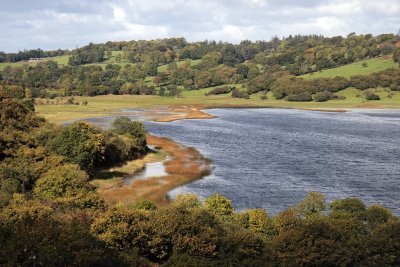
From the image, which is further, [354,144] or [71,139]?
[354,144]

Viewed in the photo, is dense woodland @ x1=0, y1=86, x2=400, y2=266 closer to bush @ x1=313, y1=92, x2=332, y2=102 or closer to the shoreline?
the shoreline

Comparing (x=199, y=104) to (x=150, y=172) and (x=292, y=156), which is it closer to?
A: (x=292, y=156)

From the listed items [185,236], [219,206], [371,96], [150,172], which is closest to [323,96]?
[371,96]

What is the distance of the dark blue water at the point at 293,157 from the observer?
57.4 meters

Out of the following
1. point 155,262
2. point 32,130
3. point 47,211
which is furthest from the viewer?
point 32,130

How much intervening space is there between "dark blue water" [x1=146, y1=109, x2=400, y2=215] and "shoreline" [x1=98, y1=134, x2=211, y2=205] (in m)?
2.20

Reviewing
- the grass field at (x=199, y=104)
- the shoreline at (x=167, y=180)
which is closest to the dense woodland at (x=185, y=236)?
the shoreline at (x=167, y=180)

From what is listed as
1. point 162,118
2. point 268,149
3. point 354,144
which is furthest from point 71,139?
point 162,118

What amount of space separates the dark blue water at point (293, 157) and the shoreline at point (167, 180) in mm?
2196

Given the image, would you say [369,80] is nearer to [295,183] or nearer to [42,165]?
[295,183]

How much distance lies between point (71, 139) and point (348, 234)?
44427 mm

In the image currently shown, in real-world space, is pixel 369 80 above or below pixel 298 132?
above

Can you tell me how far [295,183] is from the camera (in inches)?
2448

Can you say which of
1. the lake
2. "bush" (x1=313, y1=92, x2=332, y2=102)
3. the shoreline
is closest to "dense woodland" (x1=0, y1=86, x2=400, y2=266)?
the shoreline
